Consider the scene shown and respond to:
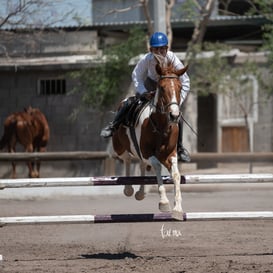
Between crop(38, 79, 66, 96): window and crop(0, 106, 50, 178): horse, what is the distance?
121 centimetres

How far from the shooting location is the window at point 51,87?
20719 mm

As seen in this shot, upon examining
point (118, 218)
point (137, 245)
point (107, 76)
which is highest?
point (107, 76)

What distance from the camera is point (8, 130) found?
63.1 feet

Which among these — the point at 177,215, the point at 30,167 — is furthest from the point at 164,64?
the point at 30,167

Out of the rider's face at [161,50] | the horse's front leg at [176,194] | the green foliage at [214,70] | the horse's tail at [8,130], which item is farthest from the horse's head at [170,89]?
the green foliage at [214,70]

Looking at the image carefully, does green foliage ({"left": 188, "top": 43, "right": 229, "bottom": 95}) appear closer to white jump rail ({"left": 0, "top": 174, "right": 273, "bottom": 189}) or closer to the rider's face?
the rider's face

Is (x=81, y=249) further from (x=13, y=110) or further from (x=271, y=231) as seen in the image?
(x=13, y=110)

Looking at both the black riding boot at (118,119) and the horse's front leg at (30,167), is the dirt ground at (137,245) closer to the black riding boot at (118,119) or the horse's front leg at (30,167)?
the black riding boot at (118,119)

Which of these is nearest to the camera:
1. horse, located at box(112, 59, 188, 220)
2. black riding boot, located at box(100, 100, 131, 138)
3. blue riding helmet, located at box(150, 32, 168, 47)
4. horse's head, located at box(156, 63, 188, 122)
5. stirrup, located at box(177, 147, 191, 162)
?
horse's head, located at box(156, 63, 188, 122)

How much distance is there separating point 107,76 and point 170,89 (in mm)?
12346

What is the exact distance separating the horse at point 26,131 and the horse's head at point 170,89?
37.4ft

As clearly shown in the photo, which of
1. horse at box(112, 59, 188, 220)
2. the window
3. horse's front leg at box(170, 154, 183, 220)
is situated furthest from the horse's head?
the window

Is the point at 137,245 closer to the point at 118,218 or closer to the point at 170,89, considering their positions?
the point at 118,218

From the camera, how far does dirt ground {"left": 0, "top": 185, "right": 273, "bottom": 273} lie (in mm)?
7980
